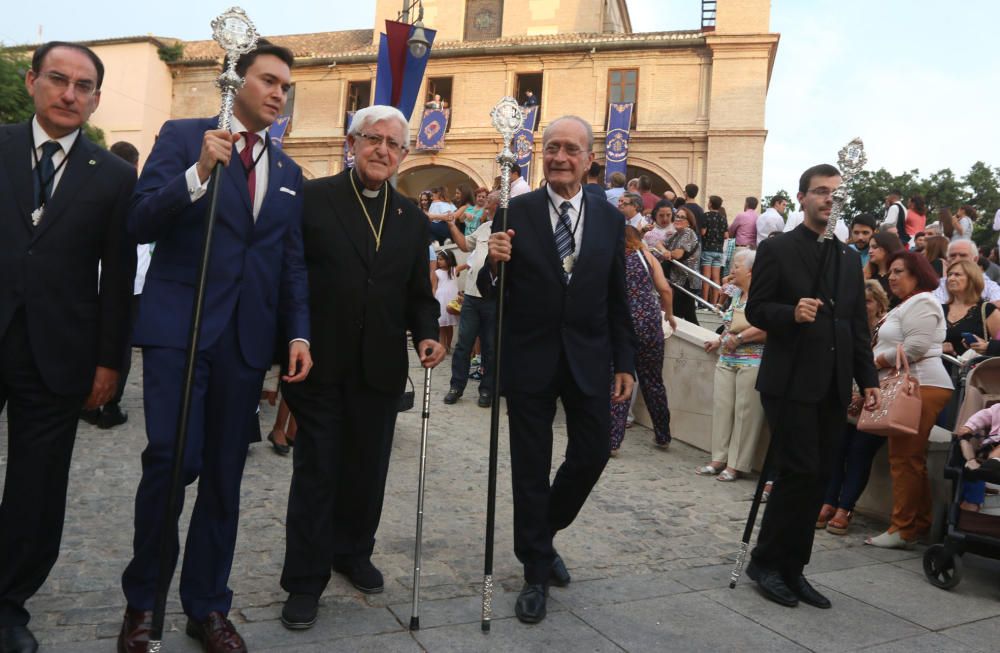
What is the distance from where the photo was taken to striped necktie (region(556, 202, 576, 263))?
3928mm

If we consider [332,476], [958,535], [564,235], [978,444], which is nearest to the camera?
[332,476]

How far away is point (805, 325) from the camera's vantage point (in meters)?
4.26

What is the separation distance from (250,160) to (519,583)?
241 cm

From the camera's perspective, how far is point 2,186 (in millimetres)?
2990

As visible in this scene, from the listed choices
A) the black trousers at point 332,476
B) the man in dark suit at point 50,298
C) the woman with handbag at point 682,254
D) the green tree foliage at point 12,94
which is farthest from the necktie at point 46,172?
the green tree foliage at point 12,94

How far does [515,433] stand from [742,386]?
11.7 ft

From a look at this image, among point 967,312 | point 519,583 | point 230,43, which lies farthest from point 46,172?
point 967,312

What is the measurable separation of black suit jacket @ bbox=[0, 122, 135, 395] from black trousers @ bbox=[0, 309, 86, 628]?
7 centimetres

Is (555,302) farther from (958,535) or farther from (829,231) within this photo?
(958,535)

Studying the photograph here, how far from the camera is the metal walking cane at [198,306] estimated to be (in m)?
2.66

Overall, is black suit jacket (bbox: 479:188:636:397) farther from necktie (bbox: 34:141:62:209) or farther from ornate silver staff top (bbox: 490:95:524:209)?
necktie (bbox: 34:141:62:209)

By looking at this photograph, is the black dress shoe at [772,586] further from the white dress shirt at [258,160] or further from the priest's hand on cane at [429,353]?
the white dress shirt at [258,160]

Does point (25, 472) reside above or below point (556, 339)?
below

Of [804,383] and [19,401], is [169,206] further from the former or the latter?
[804,383]
